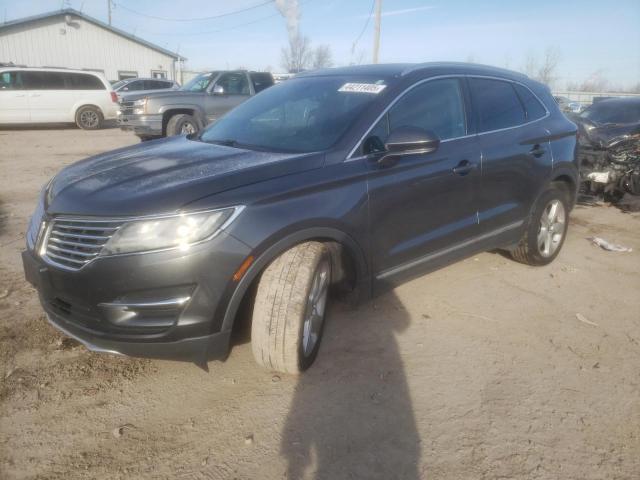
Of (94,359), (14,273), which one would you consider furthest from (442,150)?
(14,273)

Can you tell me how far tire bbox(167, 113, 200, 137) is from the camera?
33.5 feet

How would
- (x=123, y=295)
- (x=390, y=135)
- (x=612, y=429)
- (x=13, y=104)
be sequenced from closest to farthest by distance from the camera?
(x=123, y=295) < (x=612, y=429) < (x=390, y=135) < (x=13, y=104)

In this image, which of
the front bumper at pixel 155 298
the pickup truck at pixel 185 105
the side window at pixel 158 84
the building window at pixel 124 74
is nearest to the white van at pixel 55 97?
the side window at pixel 158 84

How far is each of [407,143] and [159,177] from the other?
137 centimetres

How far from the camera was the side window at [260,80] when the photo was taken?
11898 mm

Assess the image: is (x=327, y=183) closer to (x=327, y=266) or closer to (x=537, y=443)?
(x=327, y=266)

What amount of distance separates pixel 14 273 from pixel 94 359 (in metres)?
1.67

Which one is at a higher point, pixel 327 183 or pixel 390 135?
pixel 390 135

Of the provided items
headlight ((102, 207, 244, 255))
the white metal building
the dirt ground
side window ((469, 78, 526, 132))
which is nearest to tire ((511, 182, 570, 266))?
the dirt ground

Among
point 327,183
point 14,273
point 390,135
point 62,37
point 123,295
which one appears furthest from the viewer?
point 62,37

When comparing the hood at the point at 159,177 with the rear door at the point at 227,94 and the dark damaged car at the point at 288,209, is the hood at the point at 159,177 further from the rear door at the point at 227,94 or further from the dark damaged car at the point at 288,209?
the rear door at the point at 227,94

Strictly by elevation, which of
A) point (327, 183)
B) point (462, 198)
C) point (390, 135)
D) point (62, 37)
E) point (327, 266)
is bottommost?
point (327, 266)

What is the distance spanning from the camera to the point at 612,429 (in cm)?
228

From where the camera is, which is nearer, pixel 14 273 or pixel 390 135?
pixel 390 135
